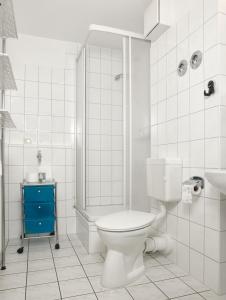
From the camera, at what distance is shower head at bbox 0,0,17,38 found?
5.23 ft

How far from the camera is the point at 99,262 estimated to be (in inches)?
82.5

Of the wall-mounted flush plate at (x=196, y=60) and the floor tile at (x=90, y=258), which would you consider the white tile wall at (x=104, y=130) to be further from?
the wall-mounted flush plate at (x=196, y=60)

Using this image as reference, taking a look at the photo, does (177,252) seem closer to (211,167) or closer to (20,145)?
(211,167)

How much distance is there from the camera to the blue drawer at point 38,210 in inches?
95.1

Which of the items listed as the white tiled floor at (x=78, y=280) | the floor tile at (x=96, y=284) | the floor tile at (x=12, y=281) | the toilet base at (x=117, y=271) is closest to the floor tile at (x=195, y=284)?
the white tiled floor at (x=78, y=280)

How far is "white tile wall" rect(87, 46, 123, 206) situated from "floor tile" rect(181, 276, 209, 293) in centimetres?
142

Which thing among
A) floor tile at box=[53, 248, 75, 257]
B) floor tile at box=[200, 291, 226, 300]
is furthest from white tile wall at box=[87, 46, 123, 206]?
floor tile at box=[200, 291, 226, 300]

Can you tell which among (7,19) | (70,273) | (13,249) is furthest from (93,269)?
(7,19)

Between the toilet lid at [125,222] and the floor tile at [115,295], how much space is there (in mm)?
399

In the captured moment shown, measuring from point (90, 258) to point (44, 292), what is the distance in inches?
24.5

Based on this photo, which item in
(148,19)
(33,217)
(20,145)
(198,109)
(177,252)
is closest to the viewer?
(198,109)

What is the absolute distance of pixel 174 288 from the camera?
1.66 meters

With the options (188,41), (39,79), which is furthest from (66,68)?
(188,41)

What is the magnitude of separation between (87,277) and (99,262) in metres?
0.29
